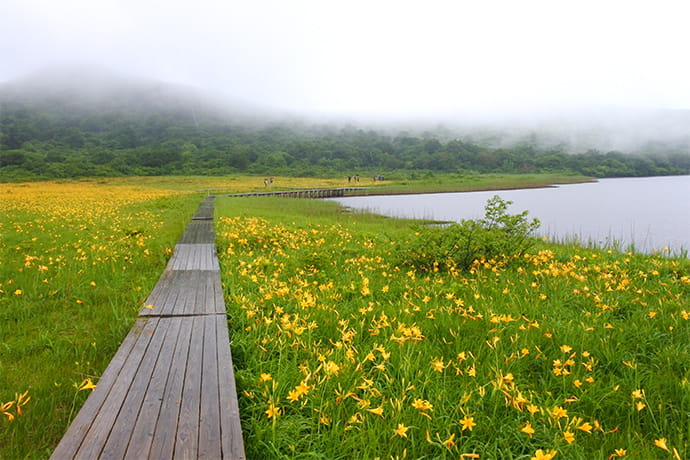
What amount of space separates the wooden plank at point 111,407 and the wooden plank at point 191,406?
364 mm

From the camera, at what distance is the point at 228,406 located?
2266 millimetres

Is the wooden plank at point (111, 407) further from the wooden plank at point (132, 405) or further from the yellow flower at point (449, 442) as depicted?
the yellow flower at point (449, 442)

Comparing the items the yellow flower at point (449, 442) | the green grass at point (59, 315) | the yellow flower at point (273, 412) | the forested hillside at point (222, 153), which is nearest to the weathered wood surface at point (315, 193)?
the green grass at point (59, 315)

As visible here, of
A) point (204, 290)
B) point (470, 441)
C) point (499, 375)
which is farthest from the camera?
point (204, 290)

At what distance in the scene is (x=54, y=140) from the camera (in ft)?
397

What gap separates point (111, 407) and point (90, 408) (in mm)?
120

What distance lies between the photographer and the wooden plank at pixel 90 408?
6.16 feet

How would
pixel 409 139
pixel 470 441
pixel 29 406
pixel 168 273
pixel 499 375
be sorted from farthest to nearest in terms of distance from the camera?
pixel 409 139 → pixel 168 273 → pixel 29 406 → pixel 499 375 → pixel 470 441

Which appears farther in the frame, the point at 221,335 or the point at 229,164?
the point at 229,164

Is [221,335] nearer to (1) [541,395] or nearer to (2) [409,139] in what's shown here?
(1) [541,395]

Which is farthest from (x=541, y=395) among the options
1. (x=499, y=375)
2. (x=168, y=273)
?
(x=168, y=273)

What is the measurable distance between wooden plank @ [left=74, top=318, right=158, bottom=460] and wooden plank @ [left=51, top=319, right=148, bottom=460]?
2 centimetres

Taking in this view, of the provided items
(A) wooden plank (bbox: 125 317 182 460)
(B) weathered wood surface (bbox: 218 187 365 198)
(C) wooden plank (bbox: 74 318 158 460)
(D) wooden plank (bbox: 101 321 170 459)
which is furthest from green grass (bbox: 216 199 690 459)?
(B) weathered wood surface (bbox: 218 187 365 198)

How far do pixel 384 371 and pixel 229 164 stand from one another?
3980 inches
